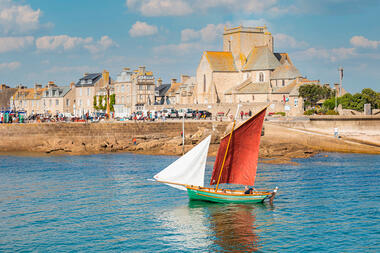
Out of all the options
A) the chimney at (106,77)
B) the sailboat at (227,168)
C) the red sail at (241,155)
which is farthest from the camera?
the chimney at (106,77)

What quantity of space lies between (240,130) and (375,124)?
43.2 m

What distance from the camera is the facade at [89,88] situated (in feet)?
367

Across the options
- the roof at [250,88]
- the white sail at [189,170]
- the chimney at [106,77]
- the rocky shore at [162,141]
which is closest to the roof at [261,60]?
the roof at [250,88]

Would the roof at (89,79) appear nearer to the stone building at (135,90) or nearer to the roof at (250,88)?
the stone building at (135,90)

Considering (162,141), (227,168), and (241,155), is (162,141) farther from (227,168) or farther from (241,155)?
(241,155)

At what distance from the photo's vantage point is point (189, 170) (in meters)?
31.6

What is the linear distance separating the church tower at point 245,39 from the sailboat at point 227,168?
8326 centimetres

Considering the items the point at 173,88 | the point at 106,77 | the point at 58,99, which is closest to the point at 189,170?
the point at 106,77

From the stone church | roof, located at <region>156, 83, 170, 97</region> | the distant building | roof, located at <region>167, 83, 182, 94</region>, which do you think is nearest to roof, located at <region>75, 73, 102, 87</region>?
roof, located at <region>156, 83, 170, 97</region>

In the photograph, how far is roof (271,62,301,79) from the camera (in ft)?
331

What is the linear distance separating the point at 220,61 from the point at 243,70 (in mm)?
5647

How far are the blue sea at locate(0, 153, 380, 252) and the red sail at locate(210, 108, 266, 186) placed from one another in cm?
180

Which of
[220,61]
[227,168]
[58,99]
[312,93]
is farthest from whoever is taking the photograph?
[58,99]

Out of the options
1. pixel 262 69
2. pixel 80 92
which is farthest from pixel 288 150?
pixel 80 92
